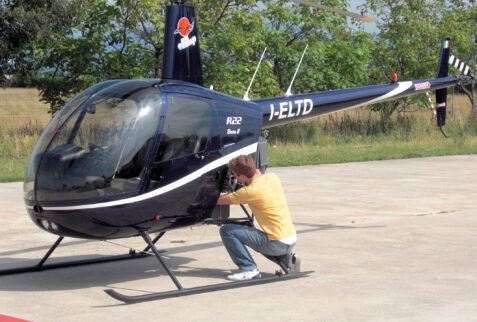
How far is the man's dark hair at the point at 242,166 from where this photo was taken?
256 inches

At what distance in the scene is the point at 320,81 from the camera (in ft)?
83.3

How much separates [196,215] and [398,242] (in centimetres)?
297

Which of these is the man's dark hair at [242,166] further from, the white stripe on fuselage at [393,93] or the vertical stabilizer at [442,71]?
the vertical stabilizer at [442,71]

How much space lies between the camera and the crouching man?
6535 millimetres

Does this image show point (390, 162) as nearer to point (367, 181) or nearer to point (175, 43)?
point (367, 181)

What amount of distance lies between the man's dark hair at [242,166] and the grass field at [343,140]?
960cm

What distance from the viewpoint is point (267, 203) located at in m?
6.55

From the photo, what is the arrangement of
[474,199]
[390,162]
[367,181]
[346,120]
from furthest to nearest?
1. [346,120]
2. [390,162]
3. [367,181]
4. [474,199]

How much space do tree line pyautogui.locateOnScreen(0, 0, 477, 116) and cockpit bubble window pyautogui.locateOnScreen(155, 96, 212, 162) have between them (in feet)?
46.6

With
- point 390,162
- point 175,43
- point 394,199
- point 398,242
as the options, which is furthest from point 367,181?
point 175,43

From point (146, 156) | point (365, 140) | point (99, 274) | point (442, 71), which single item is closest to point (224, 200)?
point (146, 156)

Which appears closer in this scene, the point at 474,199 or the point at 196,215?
the point at 196,215

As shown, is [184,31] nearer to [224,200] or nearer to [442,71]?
[224,200]

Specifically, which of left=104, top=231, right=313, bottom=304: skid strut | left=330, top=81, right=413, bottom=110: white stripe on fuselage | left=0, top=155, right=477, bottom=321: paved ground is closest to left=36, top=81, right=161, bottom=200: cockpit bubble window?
left=104, top=231, right=313, bottom=304: skid strut
